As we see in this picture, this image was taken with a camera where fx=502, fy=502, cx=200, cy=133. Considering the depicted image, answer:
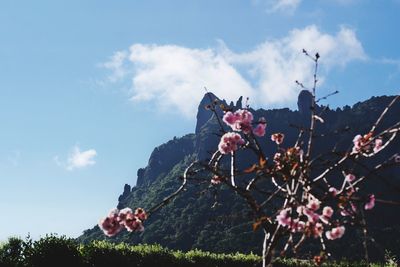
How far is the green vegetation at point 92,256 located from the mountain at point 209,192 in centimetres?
1052

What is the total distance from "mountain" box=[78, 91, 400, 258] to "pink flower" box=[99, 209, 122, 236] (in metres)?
22.1

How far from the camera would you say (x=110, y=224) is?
219 inches

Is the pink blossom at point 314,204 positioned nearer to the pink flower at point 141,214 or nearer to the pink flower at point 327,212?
the pink flower at point 327,212

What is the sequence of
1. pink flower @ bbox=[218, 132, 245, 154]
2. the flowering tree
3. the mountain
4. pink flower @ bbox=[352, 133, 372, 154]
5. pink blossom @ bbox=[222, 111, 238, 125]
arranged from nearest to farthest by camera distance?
the flowering tree, pink flower @ bbox=[352, 133, 372, 154], pink flower @ bbox=[218, 132, 245, 154], pink blossom @ bbox=[222, 111, 238, 125], the mountain

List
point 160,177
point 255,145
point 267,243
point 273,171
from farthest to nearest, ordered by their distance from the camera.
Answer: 1. point 160,177
2. point 255,145
3. point 267,243
4. point 273,171

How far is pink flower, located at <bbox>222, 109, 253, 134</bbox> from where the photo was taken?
568 centimetres

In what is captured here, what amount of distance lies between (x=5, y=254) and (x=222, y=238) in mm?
50333

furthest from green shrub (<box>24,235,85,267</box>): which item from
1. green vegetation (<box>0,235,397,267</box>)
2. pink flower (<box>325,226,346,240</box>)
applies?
pink flower (<box>325,226,346,240</box>)

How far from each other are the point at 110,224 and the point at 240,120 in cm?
186

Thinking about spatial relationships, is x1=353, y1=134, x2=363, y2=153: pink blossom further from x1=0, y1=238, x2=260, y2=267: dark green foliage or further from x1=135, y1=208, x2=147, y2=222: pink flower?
x1=0, y1=238, x2=260, y2=267: dark green foliage

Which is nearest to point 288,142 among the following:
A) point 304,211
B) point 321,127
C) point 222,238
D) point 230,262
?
point 321,127

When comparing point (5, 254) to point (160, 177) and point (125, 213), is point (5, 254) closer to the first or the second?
point (125, 213)

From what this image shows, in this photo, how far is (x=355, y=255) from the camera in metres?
48.5

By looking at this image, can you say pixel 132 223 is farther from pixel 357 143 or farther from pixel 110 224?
pixel 357 143
